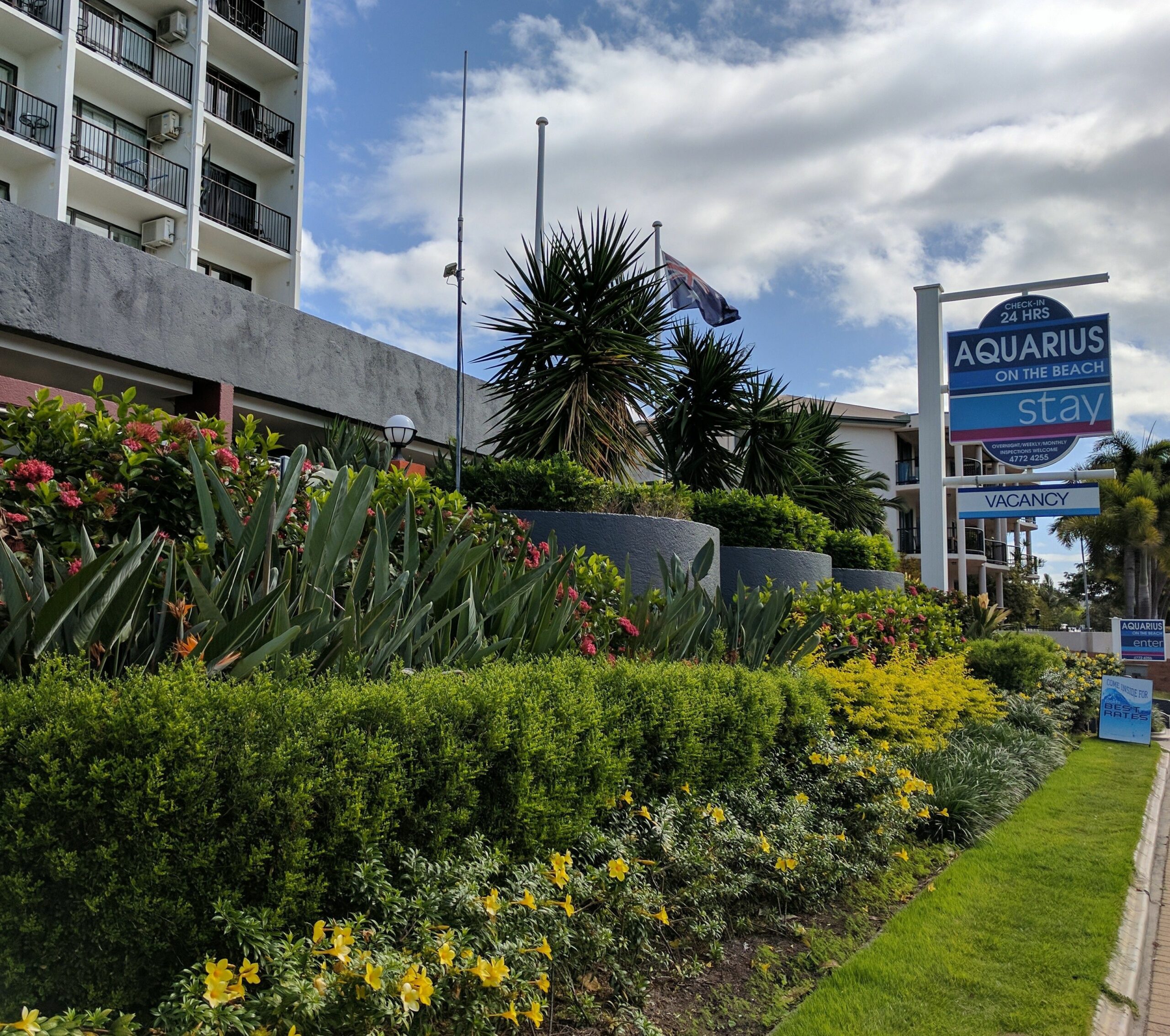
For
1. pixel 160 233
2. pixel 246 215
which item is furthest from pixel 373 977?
pixel 246 215

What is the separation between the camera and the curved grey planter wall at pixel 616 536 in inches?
332

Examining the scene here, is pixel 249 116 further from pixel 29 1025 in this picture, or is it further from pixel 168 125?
pixel 29 1025

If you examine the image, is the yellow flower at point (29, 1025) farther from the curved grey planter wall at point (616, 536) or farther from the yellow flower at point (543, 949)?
the curved grey planter wall at point (616, 536)

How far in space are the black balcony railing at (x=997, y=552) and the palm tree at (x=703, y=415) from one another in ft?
100

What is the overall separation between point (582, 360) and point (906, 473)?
1348 inches

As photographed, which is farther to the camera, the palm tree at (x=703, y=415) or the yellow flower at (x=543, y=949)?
the palm tree at (x=703, y=415)

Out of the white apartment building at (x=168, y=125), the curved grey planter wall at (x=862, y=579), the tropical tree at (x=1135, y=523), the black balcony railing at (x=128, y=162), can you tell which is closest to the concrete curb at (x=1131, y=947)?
the curved grey planter wall at (x=862, y=579)

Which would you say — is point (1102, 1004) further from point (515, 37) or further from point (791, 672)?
point (515, 37)

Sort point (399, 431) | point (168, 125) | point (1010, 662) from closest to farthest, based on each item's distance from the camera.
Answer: point (399, 431)
point (1010, 662)
point (168, 125)

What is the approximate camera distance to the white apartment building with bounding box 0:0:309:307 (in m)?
20.4

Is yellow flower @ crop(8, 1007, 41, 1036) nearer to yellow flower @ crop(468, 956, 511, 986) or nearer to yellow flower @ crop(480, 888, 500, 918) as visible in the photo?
yellow flower @ crop(468, 956, 511, 986)

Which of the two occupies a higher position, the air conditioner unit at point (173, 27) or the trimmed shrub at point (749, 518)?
the air conditioner unit at point (173, 27)

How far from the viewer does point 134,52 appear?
75.4 ft

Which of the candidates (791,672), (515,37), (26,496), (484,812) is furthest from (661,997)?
(515,37)
